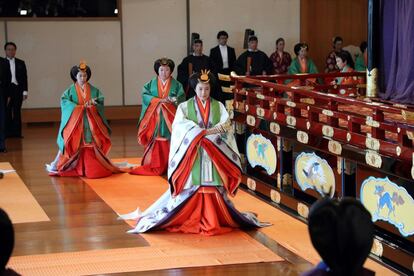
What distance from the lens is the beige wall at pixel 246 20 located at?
15.6 metres

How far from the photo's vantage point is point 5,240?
2.72 m

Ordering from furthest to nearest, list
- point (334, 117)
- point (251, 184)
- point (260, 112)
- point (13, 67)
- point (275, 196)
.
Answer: point (13, 67)
point (251, 184)
point (260, 112)
point (275, 196)
point (334, 117)

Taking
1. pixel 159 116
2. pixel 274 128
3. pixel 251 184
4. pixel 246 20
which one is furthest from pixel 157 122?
pixel 246 20

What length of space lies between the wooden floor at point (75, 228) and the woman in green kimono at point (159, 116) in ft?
3.02

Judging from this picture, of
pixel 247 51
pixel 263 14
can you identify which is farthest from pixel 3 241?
pixel 263 14

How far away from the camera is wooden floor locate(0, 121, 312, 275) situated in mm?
6293

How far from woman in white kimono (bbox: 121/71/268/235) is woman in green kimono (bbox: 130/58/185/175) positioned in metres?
2.79

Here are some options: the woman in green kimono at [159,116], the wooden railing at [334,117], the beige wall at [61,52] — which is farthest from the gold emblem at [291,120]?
the beige wall at [61,52]

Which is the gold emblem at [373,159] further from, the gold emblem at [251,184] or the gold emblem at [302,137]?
the gold emblem at [251,184]

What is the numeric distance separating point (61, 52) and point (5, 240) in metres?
12.7

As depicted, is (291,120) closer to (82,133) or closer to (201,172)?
(201,172)

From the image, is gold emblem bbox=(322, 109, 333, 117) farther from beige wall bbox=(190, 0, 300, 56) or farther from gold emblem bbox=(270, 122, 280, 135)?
beige wall bbox=(190, 0, 300, 56)

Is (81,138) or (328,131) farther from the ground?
(328,131)

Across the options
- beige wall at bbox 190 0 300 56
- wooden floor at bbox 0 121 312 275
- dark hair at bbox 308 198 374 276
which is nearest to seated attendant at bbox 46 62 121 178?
wooden floor at bbox 0 121 312 275
